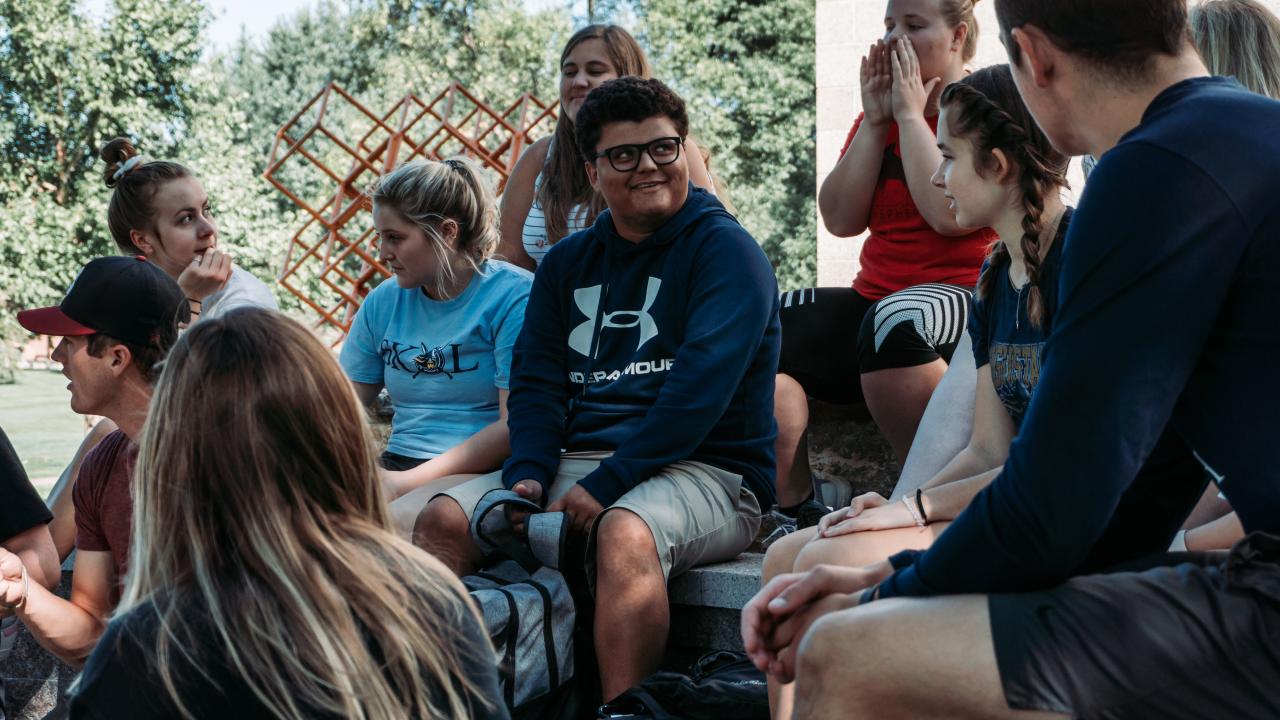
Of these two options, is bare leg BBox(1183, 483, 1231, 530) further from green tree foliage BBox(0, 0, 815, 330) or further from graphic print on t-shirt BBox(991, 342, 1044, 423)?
green tree foliage BBox(0, 0, 815, 330)

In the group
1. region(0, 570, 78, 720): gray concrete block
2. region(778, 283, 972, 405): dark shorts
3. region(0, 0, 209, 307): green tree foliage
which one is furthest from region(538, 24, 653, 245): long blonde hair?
region(0, 0, 209, 307): green tree foliage

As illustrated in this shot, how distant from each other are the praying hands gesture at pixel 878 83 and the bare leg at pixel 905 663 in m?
1.89

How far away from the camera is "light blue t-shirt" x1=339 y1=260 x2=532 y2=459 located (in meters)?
3.28

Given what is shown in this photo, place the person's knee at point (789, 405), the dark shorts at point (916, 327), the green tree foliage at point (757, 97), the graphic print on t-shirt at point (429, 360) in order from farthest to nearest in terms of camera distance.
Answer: the green tree foliage at point (757, 97) → the graphic print on t-shirt at point (429, 360) → the person's knee at point (789, 405) → the dark shorts at point (916, 327)

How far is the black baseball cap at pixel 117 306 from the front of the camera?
2.43 meters

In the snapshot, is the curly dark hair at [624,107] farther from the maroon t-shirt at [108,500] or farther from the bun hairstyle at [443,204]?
the maroon t-shirt at [108,500]

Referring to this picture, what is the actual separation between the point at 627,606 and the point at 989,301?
96 cm

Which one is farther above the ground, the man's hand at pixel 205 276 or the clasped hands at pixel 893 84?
the clasped hands at pixel 893 84

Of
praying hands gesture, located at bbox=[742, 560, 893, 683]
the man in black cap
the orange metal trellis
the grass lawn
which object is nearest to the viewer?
praying hands gesture, located at bbox=[742, 560, 893, 683]

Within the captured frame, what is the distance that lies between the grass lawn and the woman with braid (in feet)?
30.8

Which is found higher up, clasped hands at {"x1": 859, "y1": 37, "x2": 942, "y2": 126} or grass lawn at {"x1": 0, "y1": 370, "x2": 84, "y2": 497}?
clasped hands at {"x1": 859, "y1": 37, "x2": 942, "y2": 126}

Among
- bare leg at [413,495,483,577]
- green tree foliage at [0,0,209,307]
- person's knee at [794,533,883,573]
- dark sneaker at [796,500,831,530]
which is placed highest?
green tree foliage at [0,0,209,307]

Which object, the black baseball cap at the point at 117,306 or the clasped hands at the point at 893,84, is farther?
the clasped hands at the point at 893,84

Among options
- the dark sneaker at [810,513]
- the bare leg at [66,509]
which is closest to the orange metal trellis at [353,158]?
the bare leg at [66,509]
